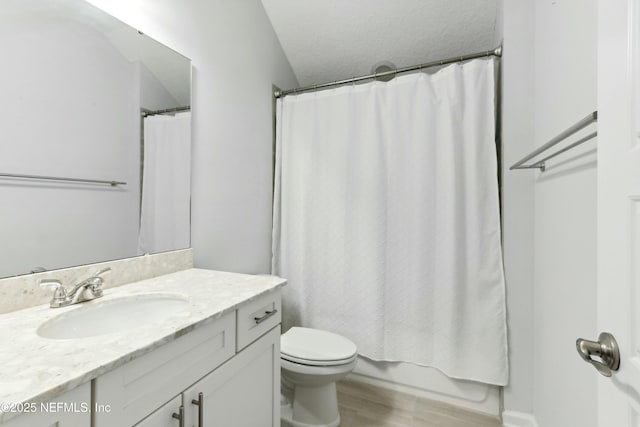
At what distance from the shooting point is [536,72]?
1477mm

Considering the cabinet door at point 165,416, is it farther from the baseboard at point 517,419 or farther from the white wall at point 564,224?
the baseboard at point 517,419

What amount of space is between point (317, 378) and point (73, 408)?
1.09m

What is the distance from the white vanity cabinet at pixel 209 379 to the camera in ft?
2.08

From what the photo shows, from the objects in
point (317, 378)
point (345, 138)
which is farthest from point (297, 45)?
point (317, 378)

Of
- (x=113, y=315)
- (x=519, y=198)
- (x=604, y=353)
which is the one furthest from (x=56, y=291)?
(x=519, y=198)

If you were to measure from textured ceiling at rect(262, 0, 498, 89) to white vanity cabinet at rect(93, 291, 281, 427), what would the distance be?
1866 mm

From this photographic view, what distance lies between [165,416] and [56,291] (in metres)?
0.56

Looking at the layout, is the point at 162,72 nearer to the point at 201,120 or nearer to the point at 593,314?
the point at 201,120

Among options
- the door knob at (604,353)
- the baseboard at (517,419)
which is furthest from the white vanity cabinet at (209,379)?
the baseboard at (517,419)

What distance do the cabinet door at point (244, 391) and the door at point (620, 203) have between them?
909 mm

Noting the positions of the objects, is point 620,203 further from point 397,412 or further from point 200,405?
point 397,412

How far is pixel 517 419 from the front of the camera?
5.07ft

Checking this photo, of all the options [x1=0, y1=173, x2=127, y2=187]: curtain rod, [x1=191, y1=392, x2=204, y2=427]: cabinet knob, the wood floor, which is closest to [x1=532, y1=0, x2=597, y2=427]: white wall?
the wood floor

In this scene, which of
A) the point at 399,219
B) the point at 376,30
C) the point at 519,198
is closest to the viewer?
the point at 519,198
